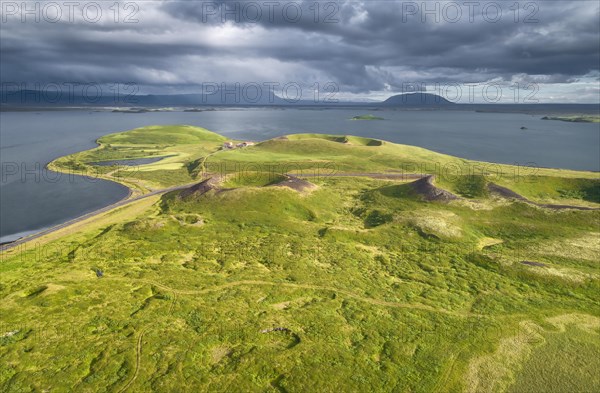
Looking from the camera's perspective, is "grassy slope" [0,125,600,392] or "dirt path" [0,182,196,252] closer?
"grassy slope" [0,125,600,392]

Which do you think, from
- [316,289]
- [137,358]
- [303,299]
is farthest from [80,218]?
[316,289]

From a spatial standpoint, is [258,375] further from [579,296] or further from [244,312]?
[579,296]

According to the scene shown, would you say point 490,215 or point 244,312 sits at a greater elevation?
point 490,215

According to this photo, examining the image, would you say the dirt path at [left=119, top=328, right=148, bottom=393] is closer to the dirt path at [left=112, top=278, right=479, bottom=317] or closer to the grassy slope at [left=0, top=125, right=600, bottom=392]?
the grassy slope at [left=0, top=125, right=600, bottom=392]

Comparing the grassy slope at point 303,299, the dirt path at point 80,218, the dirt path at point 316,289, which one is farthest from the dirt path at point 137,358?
the dirt path at point 80,218

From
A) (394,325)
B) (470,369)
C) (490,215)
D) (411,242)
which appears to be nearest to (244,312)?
(394,325)

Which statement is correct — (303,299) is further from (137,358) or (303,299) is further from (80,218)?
(80,218)

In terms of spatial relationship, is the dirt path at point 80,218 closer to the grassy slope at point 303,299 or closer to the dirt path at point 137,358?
the grassy slope at point 303,299

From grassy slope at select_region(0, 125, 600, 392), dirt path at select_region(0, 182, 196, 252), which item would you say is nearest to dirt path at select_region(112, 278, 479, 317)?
grassy slope at select_region(0, 125, 600, 392)
